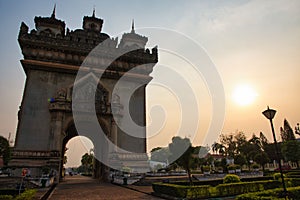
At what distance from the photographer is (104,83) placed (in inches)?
1091

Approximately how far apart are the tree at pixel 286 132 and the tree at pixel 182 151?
71037 millimetres

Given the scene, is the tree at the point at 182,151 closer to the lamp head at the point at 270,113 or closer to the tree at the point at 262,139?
the lamp head at the point at 270,113

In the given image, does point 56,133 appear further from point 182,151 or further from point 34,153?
point 182,151

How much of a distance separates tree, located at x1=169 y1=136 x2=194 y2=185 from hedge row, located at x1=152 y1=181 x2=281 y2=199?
294cm

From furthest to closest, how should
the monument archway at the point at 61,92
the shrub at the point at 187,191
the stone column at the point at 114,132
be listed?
1. the stone column at the point at 114,132
2. the monument archway at the point at 61,92
3. the shrub at the point at 187,191

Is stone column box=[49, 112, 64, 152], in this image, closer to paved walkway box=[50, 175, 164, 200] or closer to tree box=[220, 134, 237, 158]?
paved walkway box=[50, 175, 164, 200]

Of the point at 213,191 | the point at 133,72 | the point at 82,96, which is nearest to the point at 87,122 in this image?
the point at 82,96

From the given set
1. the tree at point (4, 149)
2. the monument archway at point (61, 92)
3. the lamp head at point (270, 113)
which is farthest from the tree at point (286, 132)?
the tree at point (4, 149)

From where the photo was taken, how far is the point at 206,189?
11.5m

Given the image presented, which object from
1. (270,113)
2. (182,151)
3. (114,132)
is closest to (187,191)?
(182,151)

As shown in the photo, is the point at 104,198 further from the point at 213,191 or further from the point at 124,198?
the point at 213,191

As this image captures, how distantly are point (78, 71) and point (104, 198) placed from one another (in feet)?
60.0

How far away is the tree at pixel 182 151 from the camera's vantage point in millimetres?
15051

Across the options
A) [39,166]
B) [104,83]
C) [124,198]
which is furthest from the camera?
[104,83]
